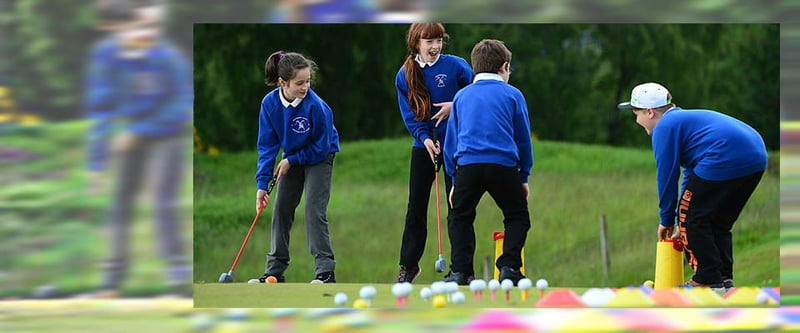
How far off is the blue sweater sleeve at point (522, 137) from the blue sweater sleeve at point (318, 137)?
4.01 feet

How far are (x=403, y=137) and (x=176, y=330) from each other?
5427 millimetres

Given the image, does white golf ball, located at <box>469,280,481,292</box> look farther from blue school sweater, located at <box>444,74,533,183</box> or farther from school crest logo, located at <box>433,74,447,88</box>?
school crest logo, located at <box>433,74,447,88</box>

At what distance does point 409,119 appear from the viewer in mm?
8148

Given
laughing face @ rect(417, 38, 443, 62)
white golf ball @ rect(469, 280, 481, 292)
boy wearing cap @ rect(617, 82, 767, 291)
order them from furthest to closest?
laughing face @ rect(417, 38, 443, 62)
boy wearing cap @ rect(617, 82, 767, 291)
white golf ball @ rect(469, 280, 481, 292)

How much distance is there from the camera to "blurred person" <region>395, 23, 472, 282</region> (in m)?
8.04

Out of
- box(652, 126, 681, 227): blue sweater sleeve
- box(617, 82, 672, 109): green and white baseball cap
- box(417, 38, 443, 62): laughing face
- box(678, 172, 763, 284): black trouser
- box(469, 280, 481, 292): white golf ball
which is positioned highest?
box(417, 38, 443, 62): laughing face

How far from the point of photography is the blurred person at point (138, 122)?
23.8 feet

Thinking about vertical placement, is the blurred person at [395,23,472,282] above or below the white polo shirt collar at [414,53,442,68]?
below

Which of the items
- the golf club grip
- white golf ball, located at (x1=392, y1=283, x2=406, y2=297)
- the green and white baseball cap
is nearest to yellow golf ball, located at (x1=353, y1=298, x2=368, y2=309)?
white golf ball, located at (x1=392, y1=283, x2=406, y2=297)

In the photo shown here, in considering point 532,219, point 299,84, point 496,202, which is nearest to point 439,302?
point 496,202

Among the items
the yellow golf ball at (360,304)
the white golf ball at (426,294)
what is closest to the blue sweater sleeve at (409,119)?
the white golf ball at (426,294)

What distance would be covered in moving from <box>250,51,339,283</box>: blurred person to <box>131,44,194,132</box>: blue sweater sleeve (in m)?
0.93

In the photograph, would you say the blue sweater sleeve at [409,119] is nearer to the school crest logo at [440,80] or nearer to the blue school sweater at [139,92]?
the school crest logo at [440,80]

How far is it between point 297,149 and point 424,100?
813 millimetres
